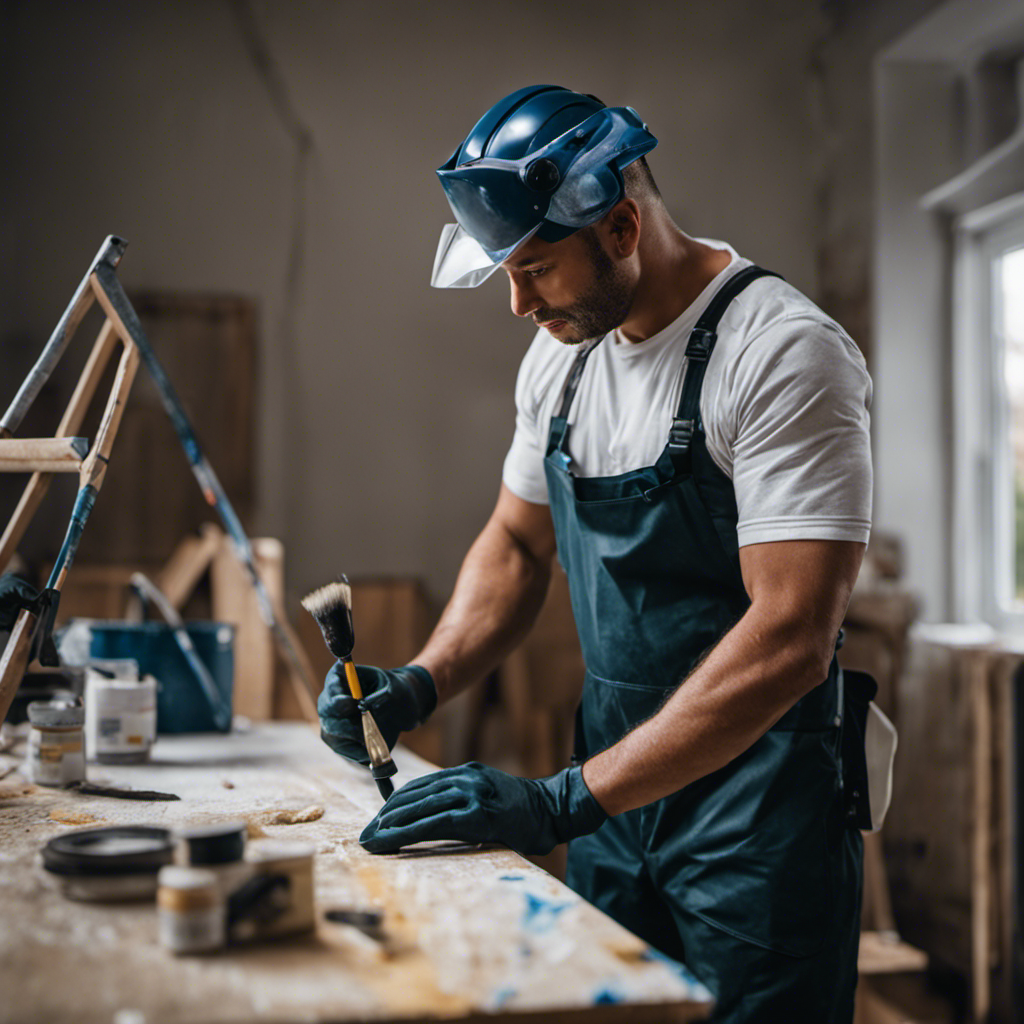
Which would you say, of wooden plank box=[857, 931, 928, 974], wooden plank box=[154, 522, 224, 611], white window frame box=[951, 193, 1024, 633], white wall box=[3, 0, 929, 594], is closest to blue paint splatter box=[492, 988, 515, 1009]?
wooden plank box=[857, 931, 928, 974]

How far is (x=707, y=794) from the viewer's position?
4.91 ft

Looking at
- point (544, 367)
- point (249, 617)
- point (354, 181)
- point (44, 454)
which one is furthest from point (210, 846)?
point (354, 181)

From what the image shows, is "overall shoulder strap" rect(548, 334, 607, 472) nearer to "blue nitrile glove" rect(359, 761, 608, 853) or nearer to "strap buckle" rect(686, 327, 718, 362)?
"strap buckle" rect(686, 327, 718, 362)

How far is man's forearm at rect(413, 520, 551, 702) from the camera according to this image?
1.77 metres

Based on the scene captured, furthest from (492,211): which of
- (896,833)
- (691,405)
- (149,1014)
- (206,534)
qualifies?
(896,833)

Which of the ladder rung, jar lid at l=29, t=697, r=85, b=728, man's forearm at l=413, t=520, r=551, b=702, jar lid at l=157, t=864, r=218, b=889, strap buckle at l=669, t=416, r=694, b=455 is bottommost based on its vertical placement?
jar lid at l=157, t=864, r=218, b=889

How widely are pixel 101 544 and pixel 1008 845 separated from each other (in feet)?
9.88

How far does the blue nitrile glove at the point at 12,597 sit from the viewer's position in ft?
5.04

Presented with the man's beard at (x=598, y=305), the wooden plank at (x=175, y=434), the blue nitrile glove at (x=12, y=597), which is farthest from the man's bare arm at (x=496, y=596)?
the wooden plank at (x=175, y=434)

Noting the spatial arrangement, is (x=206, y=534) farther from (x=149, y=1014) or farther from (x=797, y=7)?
(x=797, y=7)

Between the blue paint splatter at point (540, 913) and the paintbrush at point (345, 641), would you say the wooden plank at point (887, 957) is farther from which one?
the blue paint splatter at point (540, 913)

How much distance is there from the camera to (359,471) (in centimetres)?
367

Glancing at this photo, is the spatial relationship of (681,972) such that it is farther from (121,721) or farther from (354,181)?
(354,181)

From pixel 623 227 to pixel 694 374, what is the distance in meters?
0.26
